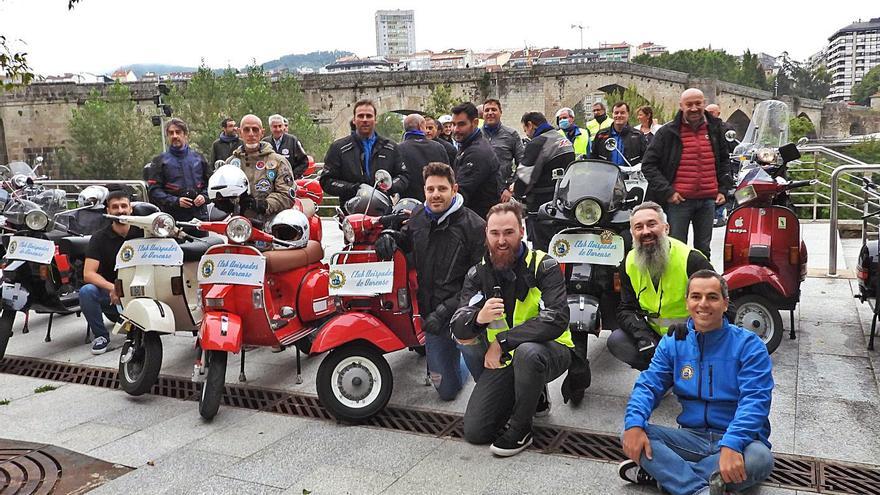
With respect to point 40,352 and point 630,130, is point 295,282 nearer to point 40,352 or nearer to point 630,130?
point 40,352

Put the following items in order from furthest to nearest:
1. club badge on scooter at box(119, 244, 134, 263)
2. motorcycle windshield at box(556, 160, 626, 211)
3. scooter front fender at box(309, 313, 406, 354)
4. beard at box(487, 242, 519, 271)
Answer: club badge on scooter at box(119, 244, 134, 263)
motorcycle windshield at box(556, 160, 626, 211)
scooter front fender at box(309, 313, 406, 354)
beard at box(487, 242, 519, 271)

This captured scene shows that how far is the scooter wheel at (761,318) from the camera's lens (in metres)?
4.81

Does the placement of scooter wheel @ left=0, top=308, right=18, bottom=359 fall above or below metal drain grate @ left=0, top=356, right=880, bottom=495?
above

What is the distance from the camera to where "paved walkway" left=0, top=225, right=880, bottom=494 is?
3457 mm

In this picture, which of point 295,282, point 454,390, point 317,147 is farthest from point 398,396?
point 317,147

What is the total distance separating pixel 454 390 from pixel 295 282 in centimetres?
124

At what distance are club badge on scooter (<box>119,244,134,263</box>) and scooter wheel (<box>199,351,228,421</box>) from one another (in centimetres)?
116

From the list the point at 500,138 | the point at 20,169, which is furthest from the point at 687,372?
the point at 20,169

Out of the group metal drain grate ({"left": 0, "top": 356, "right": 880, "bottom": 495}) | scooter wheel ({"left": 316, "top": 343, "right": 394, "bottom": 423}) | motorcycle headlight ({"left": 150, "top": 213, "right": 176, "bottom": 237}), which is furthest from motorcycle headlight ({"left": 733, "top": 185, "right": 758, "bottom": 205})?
motorcycle headlight ({"left": 150, "top": 213, "right": 176, "bottom": 237})

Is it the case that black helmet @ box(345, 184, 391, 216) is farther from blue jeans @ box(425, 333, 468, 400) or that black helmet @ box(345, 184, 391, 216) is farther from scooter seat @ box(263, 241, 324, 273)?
blue jeans @ box(425, 333, 468, 400)

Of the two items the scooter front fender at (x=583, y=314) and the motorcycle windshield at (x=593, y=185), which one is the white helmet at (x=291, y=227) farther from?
the scooter front fender at (x=583, y=314)

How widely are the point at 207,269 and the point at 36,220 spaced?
2419mm

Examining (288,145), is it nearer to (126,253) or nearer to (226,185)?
(126,253)

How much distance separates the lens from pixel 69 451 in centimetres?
405
